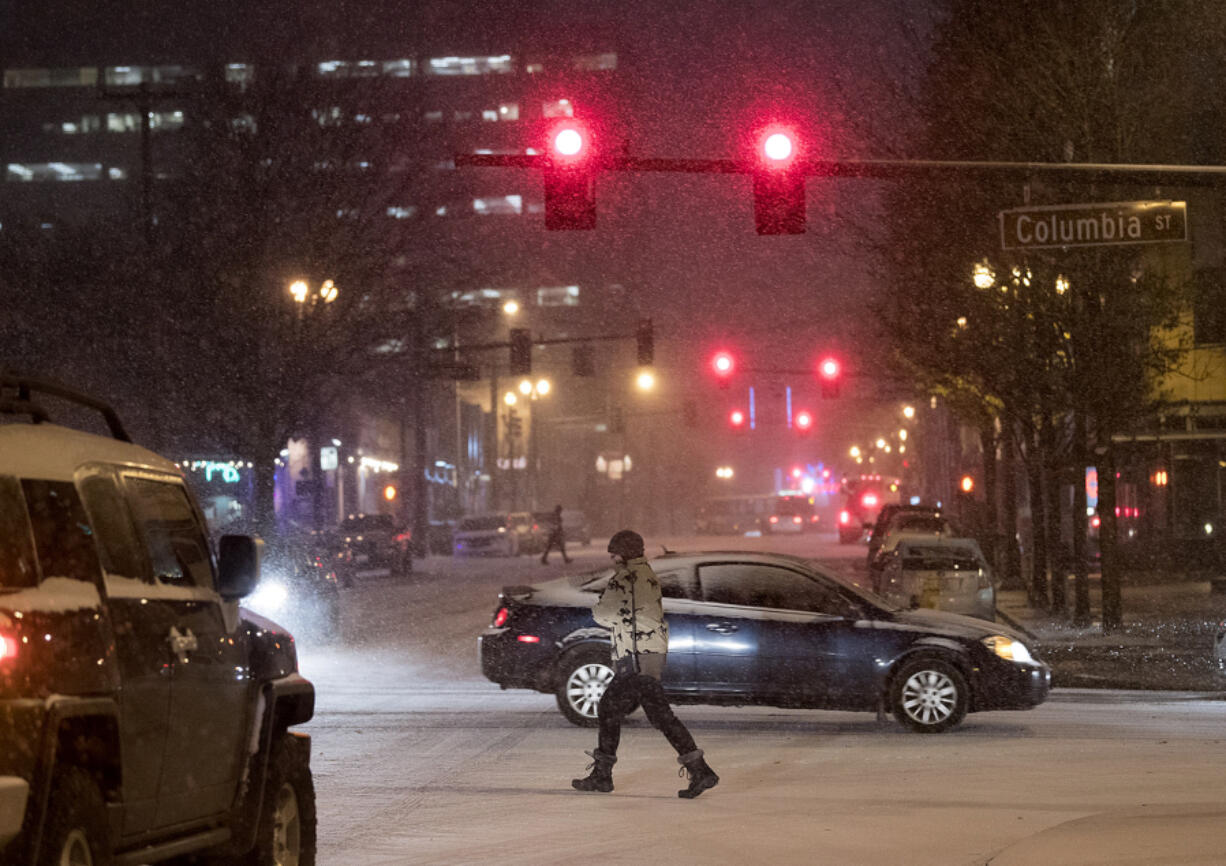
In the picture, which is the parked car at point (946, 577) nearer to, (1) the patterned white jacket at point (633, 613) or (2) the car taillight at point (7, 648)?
(1) the patterned white jacket at point (633, 613)

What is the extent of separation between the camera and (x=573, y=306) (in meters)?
176

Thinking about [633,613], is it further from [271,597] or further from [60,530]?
[271,597]

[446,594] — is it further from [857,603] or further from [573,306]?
[573,306]

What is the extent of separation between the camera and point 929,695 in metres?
14.4

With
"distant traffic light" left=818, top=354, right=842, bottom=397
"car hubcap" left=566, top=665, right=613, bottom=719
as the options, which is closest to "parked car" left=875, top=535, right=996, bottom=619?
"car hubcap" left=566, top=665, right=613, bottom=719

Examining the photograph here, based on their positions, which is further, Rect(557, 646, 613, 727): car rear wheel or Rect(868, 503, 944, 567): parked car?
Rect(868, 503, 944, 567): parked car

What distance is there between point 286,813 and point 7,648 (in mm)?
2697

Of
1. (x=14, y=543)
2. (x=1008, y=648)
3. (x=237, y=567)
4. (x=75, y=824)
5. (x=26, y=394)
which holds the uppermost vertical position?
(x=26, y=394)

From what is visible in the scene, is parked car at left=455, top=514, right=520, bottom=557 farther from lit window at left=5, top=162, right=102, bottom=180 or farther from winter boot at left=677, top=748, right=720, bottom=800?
lit window at left=5, top=162, right=102, bottom=180

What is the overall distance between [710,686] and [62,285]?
112 ft

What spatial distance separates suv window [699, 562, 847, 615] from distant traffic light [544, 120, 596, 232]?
170 inches

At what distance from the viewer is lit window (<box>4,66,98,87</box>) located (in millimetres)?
128875

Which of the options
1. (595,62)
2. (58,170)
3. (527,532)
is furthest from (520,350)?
(595,62)

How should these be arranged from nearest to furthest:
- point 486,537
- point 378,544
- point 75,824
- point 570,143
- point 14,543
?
point 75,824 → point 14,543 → point 570,143 → point 378,544 → point 486,537
